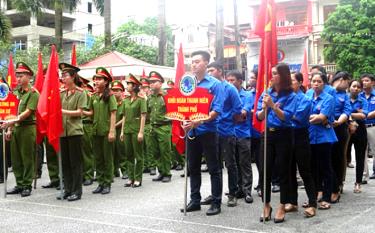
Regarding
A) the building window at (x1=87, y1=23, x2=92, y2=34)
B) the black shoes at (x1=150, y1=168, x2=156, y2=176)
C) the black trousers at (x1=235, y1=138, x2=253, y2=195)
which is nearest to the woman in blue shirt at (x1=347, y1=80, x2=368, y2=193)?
the black trousers at (x1=235, y1=138, x2=253, y2=195)

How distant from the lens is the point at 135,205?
23.6 feet

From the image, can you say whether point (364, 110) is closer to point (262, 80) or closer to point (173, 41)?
point (262, 80)

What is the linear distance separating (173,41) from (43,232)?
4327 cm

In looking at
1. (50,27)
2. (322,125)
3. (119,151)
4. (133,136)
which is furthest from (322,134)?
(50,27)

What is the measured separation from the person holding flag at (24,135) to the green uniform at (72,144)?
68 cm

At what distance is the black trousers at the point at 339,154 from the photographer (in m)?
7.23

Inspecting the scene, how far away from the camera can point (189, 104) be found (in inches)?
252

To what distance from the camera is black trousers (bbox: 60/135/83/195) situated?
305 inches

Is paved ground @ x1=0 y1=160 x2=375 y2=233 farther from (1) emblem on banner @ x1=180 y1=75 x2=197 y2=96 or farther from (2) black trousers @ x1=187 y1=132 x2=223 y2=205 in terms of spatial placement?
(1) emblem on banner @ x1=180 y1=75 x2=197 y2=96

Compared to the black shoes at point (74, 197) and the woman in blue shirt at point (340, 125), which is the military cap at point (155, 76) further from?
the woman in blue shirt at point (340, 125)

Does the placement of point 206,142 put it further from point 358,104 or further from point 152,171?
point 152,171

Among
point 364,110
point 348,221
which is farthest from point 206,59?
point 364,110

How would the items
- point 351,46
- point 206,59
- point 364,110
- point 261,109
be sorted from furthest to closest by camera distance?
1. point 351,46
2. point 364,110
3. point 206,59
4. point 261,109

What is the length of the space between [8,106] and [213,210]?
12.5 ft
